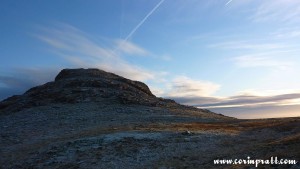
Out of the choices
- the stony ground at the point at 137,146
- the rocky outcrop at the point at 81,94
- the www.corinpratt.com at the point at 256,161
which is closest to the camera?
the www.corinpratt.com at the point at 256,161

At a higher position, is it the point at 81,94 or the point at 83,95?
the point at 81,94

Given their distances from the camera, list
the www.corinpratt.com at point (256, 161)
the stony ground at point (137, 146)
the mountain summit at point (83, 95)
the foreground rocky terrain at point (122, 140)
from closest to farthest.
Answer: the www.corinpratt.com at point (256, 161)
the stony ground at point (137, 146)
the foreground rocky terrain at point (122, 140)
the mountain summit at point (83, 95)

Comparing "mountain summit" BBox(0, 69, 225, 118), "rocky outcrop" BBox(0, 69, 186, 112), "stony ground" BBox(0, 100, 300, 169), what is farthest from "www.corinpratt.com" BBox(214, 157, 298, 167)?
"rocky outcrop" BBox(0, 69, 186, 112)

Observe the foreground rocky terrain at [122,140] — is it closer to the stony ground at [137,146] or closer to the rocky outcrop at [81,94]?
the stony ground at [137,146]

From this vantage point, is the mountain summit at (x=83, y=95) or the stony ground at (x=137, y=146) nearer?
the stony ground at (x=137, y=146)

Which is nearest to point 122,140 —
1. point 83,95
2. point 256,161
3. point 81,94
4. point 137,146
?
point 137,146

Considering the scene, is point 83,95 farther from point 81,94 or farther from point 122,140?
point 122,140

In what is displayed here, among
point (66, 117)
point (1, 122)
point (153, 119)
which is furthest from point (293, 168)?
point (1, 122)

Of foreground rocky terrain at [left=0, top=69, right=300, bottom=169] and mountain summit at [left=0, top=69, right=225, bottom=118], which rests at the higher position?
mountain summit at [left=0, top=69, right=225, bottom=118]

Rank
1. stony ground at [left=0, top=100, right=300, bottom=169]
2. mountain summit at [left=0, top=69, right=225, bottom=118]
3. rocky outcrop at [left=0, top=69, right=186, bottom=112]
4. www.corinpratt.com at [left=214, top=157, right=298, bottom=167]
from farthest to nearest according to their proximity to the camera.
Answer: rocky outcrop at [left=0, top=69, right=186, bottom=112] < mountain summit at [left=0, top=69, right=225, bottom=118] < stony ground at [left=0, top=100, right=300, bottom=169] < www.corinpratt.com at [left=214, top=157, right=298, bottom=167]

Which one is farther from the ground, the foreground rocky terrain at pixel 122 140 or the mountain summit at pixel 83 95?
the mountain summit at pixel 83 95

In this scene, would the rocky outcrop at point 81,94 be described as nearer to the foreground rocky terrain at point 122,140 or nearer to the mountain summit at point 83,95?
the mountain summit at point 83,95

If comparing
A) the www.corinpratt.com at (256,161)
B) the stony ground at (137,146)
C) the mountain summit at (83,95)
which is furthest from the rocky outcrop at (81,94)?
the www.corinpratt.com at (256,161)

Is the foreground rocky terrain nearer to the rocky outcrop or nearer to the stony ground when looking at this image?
the stony ground
